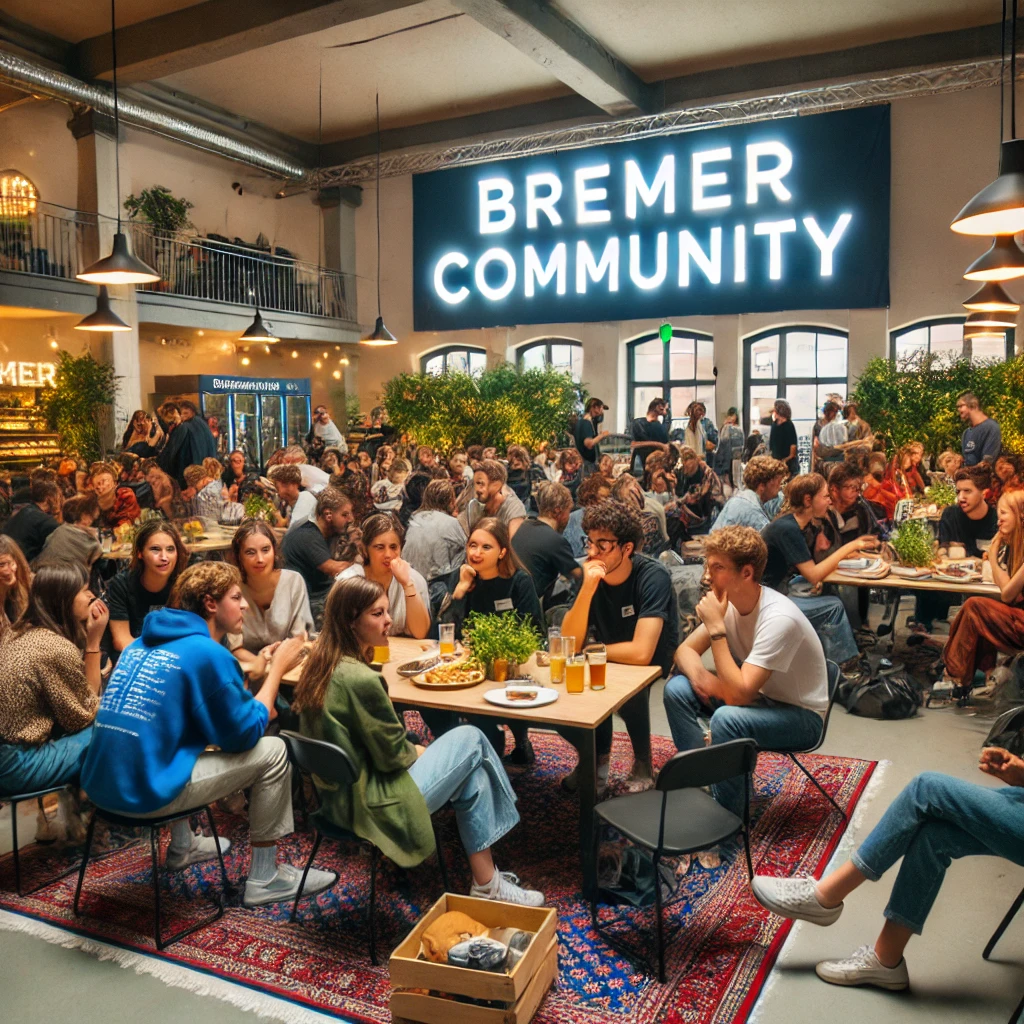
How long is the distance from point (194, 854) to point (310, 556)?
198cm

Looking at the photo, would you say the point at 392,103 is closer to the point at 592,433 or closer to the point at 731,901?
the point at 592,433

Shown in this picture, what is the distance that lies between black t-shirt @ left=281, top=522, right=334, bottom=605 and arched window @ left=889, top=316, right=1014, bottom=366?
390 inches

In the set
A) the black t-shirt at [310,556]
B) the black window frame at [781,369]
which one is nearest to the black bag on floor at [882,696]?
the black t-shirt at [310,556]

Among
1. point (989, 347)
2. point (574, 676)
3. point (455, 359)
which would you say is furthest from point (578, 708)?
point (455, 359)

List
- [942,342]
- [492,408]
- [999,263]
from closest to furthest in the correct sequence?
[999,263]
[942,342]
[492,408]

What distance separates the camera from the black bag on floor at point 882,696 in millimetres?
5242

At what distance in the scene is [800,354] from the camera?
14.6 metres

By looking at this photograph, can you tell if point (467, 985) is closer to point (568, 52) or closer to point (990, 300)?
point (990, 300)

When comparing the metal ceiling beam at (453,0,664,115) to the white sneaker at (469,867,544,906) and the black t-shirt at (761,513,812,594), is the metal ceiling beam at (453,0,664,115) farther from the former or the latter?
the white sneaker at (469,867,544,906)

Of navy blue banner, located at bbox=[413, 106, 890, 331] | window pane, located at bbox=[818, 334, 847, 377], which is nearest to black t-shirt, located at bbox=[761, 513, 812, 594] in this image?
navy blue banner, located at bbox=[413, 106, 890, 331]

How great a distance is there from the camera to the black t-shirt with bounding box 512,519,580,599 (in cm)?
519

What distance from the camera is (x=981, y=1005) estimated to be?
277 cm

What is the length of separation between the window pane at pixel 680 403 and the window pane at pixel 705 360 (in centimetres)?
27

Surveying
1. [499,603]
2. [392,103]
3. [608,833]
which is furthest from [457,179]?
[608,833]
